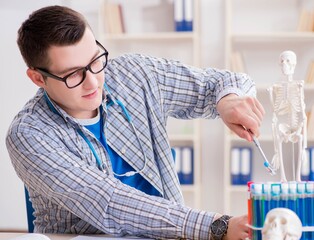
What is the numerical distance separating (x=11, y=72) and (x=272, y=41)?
6.89 ft

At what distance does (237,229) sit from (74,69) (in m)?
0.66

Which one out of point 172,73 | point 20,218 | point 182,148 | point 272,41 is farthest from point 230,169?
point 172,73

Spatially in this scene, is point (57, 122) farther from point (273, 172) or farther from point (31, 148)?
point (273, 172)

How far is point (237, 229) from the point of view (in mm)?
1438

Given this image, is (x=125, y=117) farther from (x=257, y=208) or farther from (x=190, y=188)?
(x=190, y=188)

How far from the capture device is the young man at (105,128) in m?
1.59

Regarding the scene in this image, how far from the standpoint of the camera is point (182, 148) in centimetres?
462

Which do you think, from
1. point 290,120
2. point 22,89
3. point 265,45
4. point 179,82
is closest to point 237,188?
point 265,45

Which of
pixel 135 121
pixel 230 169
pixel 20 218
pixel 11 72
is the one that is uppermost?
pixel 135 121

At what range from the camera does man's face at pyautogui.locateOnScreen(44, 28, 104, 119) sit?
5.75 ft

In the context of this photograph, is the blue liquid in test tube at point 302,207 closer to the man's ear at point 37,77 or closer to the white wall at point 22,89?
the man's ear at point 37,77

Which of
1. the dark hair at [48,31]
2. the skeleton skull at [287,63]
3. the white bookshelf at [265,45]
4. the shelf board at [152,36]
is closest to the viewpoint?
the skeleton skull at [287,63]

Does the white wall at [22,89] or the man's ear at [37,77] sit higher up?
the man's ear at [37,77]

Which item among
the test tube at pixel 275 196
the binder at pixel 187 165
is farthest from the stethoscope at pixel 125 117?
the binder at pixel 187 165
